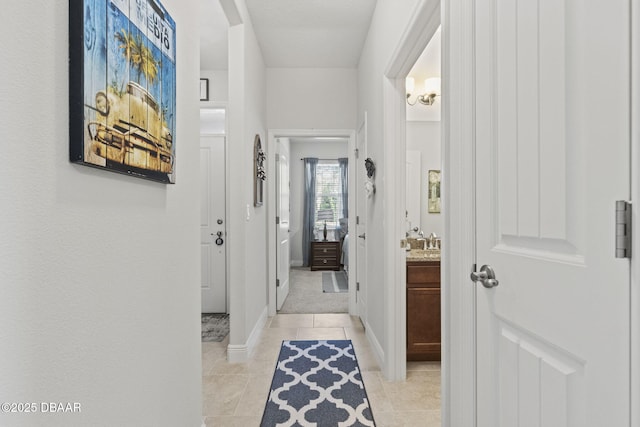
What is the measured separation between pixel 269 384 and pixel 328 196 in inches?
212

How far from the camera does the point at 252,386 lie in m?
2.26

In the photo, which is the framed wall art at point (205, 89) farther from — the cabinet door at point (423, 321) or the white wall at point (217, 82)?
the cabinet door at point (423, 321)

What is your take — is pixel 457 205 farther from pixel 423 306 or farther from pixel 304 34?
pixel 304 34

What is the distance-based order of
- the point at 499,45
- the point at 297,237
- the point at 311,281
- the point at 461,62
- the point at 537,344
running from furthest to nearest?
1. the point at 297,237
2. the point at 311,281
3. the point at 461,62
4. the point at 499,45
5. the point at 537,344

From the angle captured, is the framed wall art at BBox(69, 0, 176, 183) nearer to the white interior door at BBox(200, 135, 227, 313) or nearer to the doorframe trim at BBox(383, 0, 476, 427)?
the doorframe trim at BBox(383, 0, 476, 427)

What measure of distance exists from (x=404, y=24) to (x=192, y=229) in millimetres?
1602

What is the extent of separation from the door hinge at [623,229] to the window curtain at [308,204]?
670cm

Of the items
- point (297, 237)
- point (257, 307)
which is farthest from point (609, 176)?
point (297, 237)

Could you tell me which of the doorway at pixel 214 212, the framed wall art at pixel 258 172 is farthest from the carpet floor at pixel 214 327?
the framed wall art at pixel 258 172

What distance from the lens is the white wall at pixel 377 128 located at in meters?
2.29

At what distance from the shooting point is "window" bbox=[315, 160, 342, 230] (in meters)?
7.39

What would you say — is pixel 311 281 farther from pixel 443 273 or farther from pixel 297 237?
pixel 443 273

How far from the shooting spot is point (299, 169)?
7371 millimetres

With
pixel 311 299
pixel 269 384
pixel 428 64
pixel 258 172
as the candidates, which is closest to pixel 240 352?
pixel 269 384
